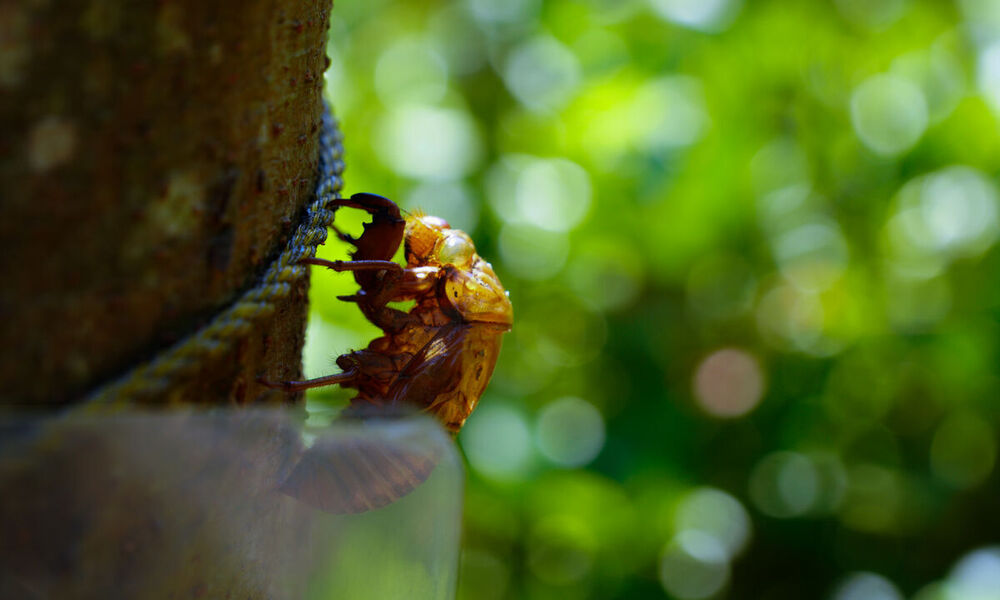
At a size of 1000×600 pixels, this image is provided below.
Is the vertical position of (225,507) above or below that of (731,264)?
below

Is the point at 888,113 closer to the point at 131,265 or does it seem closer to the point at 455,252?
the point at 455,252

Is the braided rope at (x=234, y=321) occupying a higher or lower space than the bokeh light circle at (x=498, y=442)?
higher

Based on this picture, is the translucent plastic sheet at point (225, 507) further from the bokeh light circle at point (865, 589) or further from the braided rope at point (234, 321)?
the bokeh light circle at point (865, 589)

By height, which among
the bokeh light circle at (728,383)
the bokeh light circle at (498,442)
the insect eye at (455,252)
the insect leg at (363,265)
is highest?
the insect eye at (455,252)

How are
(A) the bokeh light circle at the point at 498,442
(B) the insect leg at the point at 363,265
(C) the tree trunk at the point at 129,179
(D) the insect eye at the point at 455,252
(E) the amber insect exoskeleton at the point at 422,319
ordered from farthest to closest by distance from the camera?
(A) the bokeh light circle at the point at 498,442, (D) the insect eye at the point at 455,252, (E) the amber insect exoskeleton at the point at 422,319, (B) the insect leg at the point at 363,265, (C) the tree trunk at the point at 129,179

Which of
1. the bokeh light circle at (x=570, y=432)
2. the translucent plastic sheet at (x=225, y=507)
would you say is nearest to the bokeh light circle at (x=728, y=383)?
the bokeh light circle at (x=570, y=432)

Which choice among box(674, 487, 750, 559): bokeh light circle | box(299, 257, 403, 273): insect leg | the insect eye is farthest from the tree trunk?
box(674, 487, 750, 559): bokeh light circle

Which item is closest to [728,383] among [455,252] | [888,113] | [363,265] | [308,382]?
[888,113]
